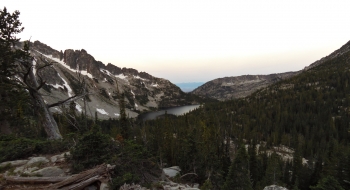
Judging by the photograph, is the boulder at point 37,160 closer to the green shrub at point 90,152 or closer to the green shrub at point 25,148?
the green shrub at point 25,148

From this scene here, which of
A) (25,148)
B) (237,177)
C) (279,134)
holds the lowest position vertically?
(279,134)

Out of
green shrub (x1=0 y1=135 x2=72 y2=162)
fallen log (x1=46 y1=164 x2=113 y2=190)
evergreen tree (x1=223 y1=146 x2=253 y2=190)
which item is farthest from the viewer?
evergreen tree (x1=223 y1=146 x2=253 y2=190)

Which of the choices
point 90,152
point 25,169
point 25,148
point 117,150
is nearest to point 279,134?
point 117,150

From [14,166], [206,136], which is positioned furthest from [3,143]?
[206,136]

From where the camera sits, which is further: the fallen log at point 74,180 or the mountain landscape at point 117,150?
the mountain landscape at point 117,150

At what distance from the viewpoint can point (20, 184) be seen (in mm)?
7789

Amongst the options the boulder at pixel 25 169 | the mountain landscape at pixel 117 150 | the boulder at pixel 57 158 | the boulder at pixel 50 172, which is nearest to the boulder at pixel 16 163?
the mountain landscape at pixel 117 150

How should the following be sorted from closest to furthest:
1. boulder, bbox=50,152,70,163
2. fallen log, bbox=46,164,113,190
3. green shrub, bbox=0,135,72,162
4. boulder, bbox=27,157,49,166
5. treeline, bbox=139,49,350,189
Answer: fallen log, bbox=46,164,113,190 < boulder, bbox=27,157,49,166 < boulder, bbox=50,152,70,163 < green shrub, bbox=0,135,72,162 < treeline, bbox=139,49,350,189

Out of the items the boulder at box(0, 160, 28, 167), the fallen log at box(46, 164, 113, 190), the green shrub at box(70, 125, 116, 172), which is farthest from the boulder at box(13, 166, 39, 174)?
the fallen log at box(46, 164, 113, 190)

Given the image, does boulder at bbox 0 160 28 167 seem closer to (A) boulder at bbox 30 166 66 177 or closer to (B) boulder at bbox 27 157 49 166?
(B) boulder at bbox 27 157 49 166

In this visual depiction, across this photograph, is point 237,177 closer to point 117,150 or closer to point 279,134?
point 117,150

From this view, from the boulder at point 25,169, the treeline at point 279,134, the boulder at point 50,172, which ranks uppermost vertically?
the boulder at point 25,169

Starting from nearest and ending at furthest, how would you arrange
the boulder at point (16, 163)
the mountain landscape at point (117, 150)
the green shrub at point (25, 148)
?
the mountain landscape at point (117, 150)
the boulder at point (16, 163)
the green shrub at point (25, 148)

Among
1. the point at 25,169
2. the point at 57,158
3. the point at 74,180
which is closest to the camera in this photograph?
the point at 74,180
